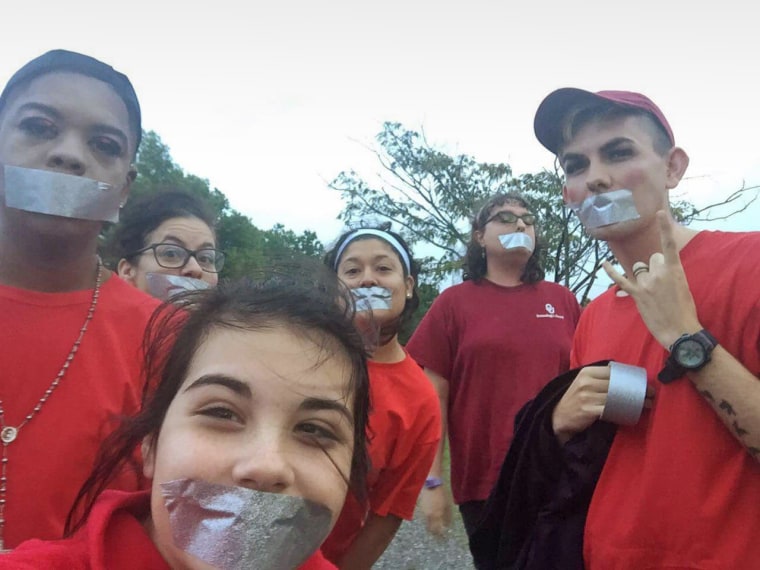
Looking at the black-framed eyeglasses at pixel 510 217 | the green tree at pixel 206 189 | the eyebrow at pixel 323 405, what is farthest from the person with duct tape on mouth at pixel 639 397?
the green tree at pixel 206 189

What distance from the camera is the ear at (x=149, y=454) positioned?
3.69ft

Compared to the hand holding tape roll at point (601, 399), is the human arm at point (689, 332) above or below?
above

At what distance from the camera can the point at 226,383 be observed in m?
1.06

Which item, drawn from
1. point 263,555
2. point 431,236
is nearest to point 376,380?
point 263,555

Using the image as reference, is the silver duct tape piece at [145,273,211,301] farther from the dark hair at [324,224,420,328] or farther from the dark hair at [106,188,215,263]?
the dark hair at [324,224,420,328]

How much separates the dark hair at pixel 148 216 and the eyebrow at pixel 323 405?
1936 mm

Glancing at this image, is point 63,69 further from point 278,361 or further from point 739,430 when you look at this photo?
point 739,430

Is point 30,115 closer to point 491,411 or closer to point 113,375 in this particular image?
point 113,375

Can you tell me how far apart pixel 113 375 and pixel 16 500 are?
1.10 feet

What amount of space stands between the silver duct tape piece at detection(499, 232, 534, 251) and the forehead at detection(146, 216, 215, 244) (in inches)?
64.5

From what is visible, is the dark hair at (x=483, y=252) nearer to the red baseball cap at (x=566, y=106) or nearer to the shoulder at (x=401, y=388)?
the shoulder at (x=401, y=388)

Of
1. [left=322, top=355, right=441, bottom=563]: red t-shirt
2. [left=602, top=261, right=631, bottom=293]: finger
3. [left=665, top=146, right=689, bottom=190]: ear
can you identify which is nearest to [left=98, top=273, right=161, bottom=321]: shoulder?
[left=322, top=355, right=441, bottom=563]: red t-shirt

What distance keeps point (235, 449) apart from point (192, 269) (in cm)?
181

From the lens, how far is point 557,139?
6.69 ft
